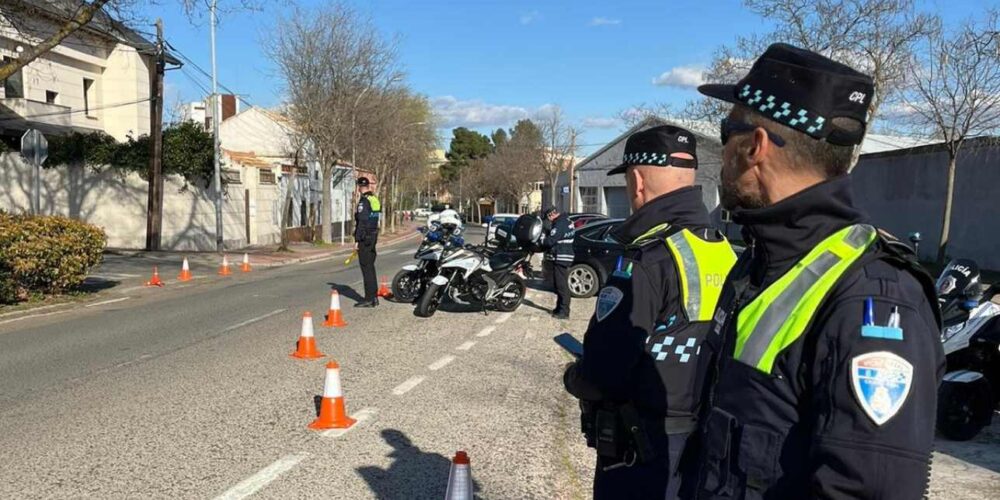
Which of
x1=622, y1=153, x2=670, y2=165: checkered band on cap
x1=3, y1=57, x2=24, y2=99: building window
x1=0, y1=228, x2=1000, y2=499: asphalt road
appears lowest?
x1=0, y1=228, x2=1000, y2=499: asphalt road

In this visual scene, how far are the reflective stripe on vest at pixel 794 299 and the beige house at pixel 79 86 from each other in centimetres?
2565

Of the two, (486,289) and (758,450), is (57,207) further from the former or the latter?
(758,450)

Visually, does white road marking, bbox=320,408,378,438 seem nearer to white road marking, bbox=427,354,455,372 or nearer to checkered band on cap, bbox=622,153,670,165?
white road marking, bbox=427,354,455,372

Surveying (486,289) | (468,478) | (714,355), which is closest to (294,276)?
(486,289)

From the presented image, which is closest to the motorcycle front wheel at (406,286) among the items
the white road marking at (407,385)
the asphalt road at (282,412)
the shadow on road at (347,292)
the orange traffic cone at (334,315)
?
the shadow on road at (347,292)

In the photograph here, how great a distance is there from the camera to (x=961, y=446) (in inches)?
211

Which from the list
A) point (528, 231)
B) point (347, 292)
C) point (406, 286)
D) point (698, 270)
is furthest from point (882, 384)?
point (347, 292)

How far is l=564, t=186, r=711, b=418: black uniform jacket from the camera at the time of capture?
227 cm

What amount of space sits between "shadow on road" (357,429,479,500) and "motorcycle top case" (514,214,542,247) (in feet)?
20.4

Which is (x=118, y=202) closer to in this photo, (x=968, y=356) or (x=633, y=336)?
(x=968, y=356)

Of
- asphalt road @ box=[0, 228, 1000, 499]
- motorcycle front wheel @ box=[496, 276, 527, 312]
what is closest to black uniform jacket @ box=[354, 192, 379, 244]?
asphalt road @ box=[0, 228, 1000, 499]

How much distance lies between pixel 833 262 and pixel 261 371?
21.8ft

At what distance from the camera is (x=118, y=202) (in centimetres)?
2488

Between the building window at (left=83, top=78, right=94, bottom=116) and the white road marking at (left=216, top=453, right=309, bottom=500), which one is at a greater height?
the building window at (left=83, top=78, right=94, bottom=116)
